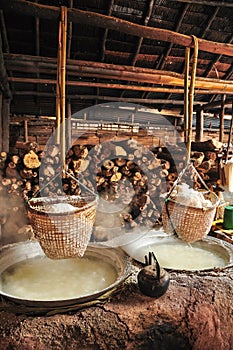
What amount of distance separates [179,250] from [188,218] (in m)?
0.79

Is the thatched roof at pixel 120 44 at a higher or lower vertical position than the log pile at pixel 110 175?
higher

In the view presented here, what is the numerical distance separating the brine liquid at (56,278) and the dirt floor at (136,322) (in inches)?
6.1

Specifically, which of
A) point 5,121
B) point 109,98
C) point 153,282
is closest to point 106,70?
point 109,98

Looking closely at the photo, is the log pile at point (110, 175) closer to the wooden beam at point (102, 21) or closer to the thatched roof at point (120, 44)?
the thatched roof at point (120, 44)

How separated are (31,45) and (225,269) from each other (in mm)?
4389

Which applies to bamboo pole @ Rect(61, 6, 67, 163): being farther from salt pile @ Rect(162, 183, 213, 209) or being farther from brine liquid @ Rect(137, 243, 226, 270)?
brine liquid @ Rect(137, 243, 226, 270)

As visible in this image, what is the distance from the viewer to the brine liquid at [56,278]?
1.80 meters

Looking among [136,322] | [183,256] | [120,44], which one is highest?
[120,44]

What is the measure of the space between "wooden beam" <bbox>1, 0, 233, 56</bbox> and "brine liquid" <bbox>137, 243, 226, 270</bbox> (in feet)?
7.00

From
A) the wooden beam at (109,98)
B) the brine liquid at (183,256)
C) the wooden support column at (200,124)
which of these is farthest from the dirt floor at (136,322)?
the wooden support column at (200,124)

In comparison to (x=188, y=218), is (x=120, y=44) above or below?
above

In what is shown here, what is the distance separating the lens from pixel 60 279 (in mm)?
1977

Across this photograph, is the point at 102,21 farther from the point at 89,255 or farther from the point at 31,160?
the point at 89,255

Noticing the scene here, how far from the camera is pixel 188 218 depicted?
1978mm
